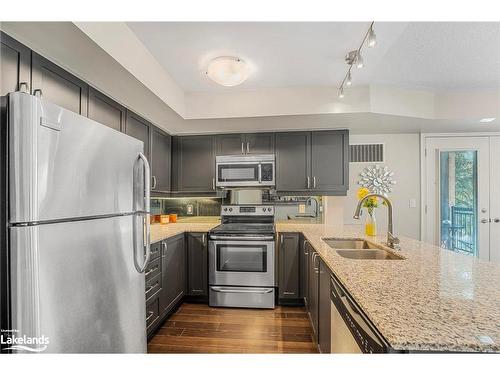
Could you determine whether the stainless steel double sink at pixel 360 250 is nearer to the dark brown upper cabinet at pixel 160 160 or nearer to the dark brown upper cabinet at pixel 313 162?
the dark brown upper cabinet at pixel 313 162

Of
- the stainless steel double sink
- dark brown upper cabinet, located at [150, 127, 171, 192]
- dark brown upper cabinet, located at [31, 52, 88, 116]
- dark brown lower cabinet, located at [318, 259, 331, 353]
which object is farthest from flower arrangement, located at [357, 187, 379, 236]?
dark brown upper cabinet, located at [31, 52, 88, 116]

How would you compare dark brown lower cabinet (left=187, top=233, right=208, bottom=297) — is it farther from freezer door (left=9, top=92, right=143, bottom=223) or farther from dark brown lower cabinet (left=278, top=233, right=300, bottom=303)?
freezer door (left=9, top=92, right=143, bottom=223)

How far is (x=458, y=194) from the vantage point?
12.2 feet

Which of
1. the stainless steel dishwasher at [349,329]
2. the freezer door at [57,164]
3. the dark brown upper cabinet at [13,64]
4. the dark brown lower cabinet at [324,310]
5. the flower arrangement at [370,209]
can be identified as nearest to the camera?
the stainless steel dishwasher at [349,329]

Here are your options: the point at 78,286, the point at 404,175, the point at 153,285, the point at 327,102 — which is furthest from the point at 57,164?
the point at 404,175

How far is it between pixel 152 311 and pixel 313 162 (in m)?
2.44

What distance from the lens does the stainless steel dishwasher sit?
0.85m

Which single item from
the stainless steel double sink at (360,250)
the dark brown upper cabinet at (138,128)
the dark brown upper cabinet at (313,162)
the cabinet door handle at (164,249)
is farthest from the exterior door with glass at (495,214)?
the dark brown upper cabinet at (138,128)

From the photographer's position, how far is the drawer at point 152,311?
87.0 inches

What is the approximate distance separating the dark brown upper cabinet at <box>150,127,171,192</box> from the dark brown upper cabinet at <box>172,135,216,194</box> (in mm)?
112

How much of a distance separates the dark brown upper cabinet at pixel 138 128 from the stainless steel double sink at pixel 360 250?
6.85 ft

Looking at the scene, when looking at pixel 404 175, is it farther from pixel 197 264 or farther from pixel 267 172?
pixel 197 264
